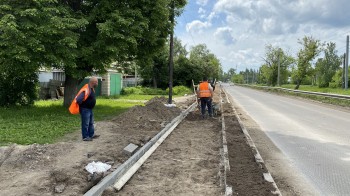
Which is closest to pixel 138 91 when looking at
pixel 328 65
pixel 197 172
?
pixel 197 172

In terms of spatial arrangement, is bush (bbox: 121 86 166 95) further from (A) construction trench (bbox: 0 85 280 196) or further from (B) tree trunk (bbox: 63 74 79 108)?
(A) construction trench (bbox: 0 85 280 196)

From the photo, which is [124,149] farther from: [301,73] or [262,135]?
[301,73]

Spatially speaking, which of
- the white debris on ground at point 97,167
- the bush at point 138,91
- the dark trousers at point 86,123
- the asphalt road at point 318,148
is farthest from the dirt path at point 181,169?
the bush at point 138,91

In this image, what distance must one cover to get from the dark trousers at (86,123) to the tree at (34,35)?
4.60 meters

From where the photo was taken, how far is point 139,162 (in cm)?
763

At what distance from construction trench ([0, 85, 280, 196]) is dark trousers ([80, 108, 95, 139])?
0.31 meters

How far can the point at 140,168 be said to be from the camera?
7418 mm

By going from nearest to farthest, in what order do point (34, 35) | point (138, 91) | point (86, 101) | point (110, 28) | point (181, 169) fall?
point (181, 169)
point (86, 101)
point (34, 35)
point (110, 28)
point (138, 91)

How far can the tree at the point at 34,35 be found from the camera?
1304cm

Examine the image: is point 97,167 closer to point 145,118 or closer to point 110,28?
point 145,118

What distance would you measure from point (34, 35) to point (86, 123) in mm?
5570

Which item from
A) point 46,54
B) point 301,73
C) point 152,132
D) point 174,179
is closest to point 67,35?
point 46,54

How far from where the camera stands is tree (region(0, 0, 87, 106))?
13039 mm

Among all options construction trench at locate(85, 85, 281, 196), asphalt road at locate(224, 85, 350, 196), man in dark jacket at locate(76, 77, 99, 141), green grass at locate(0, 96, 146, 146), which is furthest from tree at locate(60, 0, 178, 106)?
asphalt road at locate(224, 85, 350, 196)
